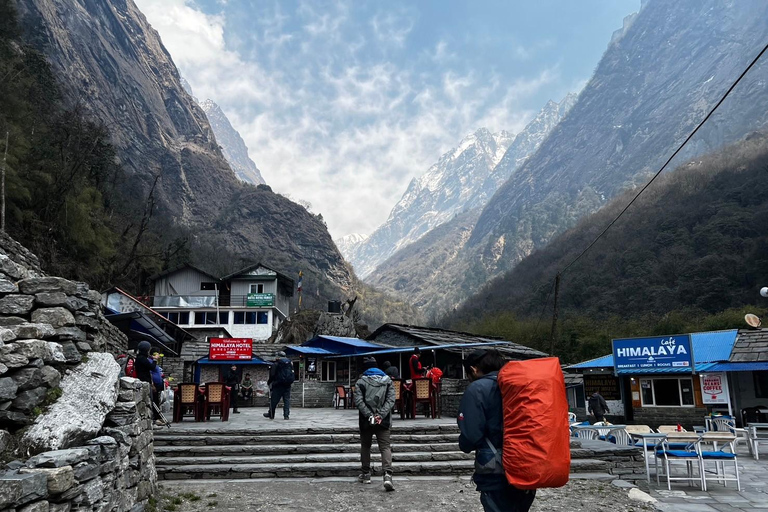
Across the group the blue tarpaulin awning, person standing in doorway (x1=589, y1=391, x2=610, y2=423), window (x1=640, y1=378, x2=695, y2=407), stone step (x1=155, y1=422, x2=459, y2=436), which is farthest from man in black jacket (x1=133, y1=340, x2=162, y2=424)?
window (x1=640, y1=378, x2=695, y2=407)

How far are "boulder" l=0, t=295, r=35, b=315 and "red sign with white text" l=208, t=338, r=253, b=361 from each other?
13598 millimetres

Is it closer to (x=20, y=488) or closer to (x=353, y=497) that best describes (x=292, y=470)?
(x=353, y=497)

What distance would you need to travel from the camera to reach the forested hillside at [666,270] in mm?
42656

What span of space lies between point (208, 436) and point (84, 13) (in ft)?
306

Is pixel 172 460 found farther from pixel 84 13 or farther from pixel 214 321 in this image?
pixel 84 13

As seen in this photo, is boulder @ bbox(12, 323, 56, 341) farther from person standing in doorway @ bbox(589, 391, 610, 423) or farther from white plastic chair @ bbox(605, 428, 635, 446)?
person standing in doorway @ bbox(589, 391, 610, 423)

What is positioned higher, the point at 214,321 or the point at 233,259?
the point at 233,259

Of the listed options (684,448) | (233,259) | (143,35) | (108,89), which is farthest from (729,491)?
(143,35)

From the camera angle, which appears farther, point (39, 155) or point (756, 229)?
point (756, 229)

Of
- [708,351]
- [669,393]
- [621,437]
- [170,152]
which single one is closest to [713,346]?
[708,351]

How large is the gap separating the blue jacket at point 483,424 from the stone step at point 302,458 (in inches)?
203

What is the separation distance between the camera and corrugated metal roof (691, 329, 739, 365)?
19.2m

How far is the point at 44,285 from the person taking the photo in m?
5.15

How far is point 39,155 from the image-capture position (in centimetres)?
2495
